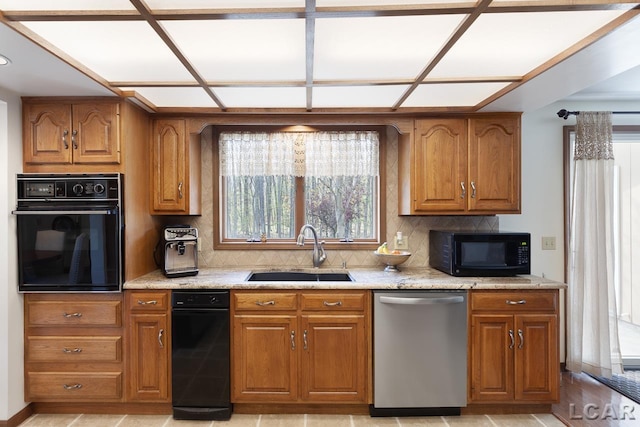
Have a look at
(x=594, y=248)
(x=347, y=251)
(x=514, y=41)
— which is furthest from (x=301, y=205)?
(x=594, y=248)

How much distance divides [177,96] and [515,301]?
2.73 metres

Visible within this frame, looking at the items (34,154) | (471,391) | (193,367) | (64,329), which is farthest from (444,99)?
(64,329)

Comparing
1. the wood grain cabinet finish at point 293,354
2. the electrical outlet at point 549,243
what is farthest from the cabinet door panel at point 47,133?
the electrical outlet at point 549,243

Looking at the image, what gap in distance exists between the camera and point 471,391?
253 centimetres

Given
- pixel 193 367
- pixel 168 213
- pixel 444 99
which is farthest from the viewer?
pixel 168 213

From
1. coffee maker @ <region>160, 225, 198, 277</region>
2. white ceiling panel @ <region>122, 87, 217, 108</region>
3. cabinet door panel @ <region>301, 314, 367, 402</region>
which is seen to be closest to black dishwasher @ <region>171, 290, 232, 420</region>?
coffee maker @ <region>160, 225, 198, 277</region>

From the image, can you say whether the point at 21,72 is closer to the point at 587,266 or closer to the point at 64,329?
the point at 64,329

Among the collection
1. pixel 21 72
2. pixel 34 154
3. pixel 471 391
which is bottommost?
pixel 471 391

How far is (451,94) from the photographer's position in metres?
2.57

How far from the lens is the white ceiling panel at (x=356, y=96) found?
7.92 ft

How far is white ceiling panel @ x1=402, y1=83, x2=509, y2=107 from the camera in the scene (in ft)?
7.82

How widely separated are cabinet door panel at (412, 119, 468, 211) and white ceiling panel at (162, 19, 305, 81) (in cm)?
119

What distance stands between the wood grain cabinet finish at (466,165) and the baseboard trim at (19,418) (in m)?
3.10

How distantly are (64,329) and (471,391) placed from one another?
2.80m
